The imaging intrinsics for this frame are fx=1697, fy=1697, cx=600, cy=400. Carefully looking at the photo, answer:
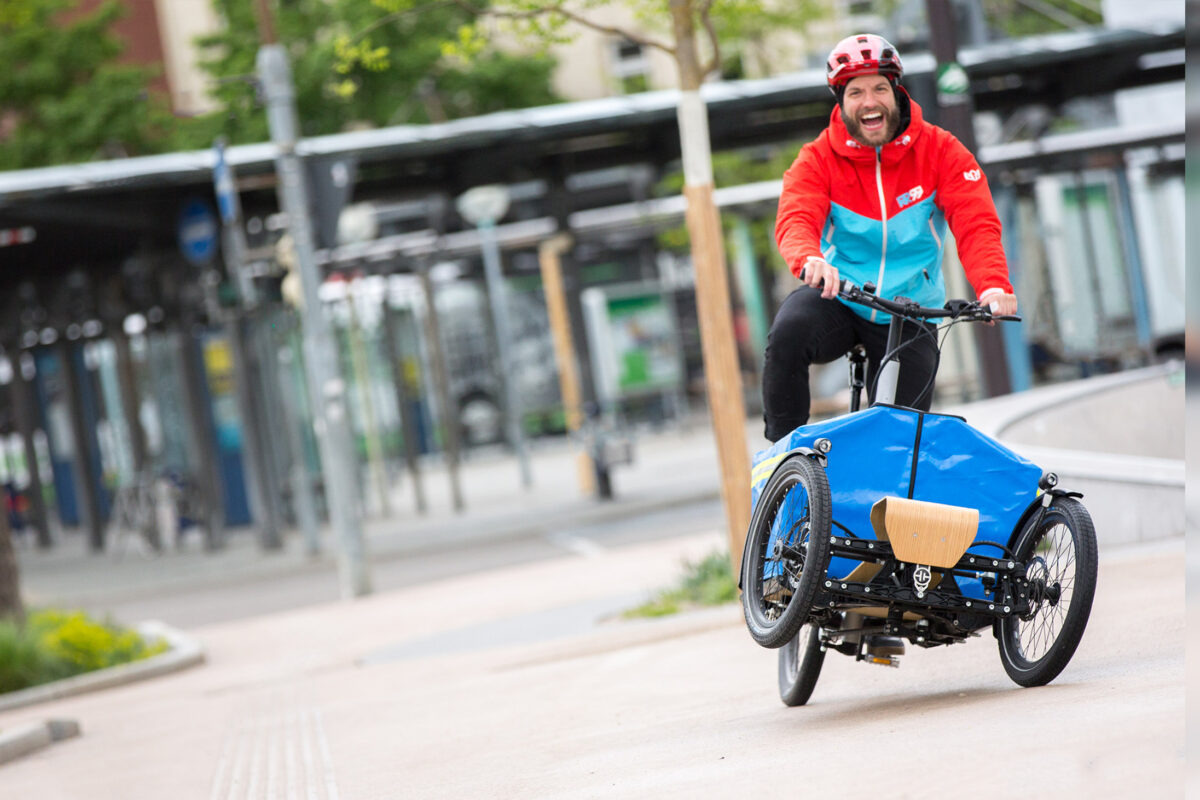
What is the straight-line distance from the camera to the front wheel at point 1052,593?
15.1ft

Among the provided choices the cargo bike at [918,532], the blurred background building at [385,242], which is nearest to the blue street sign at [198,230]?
the blurred background building at [385,242]

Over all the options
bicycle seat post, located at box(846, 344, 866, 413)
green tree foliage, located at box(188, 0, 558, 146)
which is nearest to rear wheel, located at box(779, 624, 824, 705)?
bicycle seat post, located at box(846, 344, 866, 413)

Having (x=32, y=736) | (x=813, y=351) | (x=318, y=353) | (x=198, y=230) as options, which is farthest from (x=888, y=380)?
(x=198, y=230)

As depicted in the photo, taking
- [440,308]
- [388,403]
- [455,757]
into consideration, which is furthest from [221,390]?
[455,757]

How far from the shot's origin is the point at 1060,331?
2095 centimetres

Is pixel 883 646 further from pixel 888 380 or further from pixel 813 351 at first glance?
pixel 813 351

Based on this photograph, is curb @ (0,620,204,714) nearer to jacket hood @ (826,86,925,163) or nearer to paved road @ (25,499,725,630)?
paved road @ (25,499,725,630)

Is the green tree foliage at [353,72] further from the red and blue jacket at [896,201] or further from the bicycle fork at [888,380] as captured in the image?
the bicycle fork at [888,380]

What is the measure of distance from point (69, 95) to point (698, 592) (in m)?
26.2

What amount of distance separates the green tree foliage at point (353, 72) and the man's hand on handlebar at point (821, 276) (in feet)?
90.2

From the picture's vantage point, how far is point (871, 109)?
194 inches

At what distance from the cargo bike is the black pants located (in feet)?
0.31

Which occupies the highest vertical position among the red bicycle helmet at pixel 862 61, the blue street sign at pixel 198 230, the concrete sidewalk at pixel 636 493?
the blue street sign at pixel 198 230

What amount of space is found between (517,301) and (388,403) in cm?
373
